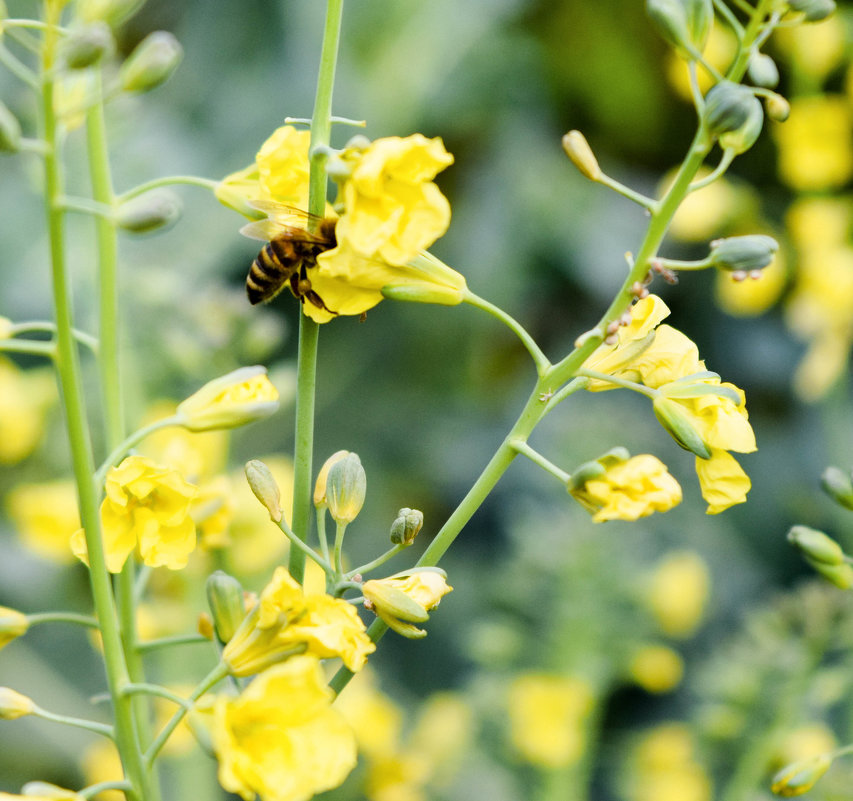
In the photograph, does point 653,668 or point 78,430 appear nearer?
point 78,430

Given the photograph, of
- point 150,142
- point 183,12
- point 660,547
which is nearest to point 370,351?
point 150,142

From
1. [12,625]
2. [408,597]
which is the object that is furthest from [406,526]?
[12,625]

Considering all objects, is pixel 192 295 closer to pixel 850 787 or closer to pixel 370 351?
pixel 850 787

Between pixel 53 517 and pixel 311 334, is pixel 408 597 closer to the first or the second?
pixel 311 334

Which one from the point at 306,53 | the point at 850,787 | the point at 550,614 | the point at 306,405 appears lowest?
the point at 550,614

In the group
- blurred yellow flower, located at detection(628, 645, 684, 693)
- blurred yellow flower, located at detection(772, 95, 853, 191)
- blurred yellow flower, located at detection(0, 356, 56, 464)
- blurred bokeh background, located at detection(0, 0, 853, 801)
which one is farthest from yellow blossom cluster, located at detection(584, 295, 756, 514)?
blurred yellow flower, located at detection(772, 95, 853, 191)

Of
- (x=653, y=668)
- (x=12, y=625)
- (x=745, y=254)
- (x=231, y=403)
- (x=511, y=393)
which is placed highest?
(x=745, y=254)
